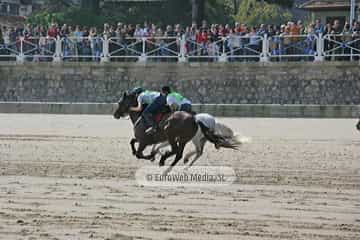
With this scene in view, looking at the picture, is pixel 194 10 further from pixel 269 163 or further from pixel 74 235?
pixel 74 235

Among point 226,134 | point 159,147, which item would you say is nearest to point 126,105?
point 159,147

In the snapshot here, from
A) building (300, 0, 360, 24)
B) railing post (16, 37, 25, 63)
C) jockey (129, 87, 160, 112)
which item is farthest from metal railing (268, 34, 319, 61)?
jockey (129, 87, 160, 112)

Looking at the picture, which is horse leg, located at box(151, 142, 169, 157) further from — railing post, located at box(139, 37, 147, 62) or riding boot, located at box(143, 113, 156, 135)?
railing post, located at box(139, 37, 147, 62)

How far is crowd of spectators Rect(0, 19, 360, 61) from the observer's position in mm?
28047

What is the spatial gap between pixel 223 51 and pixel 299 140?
9503 millimetres

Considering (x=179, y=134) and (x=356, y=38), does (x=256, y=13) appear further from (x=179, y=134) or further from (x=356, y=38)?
(x=179, y=134)

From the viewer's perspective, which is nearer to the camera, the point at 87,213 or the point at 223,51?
the point at 87,213

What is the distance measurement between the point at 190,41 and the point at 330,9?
11.2 meters

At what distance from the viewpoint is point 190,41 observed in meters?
29.7

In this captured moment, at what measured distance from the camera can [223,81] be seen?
30.9 metres

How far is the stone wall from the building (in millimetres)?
9200

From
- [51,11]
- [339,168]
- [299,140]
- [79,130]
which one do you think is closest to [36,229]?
[339,168]

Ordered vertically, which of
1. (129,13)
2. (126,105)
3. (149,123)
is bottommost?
(149,123)

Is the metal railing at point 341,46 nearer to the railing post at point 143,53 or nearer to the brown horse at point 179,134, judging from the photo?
the railing post at point 143,53
